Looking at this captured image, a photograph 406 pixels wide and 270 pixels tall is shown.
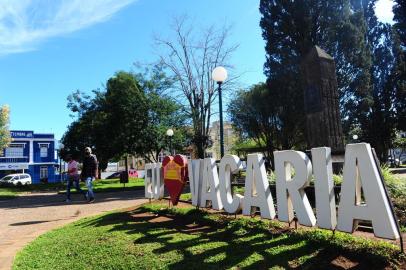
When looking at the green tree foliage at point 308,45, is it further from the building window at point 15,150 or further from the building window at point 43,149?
the building window at point 15,150

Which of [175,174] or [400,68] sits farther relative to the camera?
[400,68]

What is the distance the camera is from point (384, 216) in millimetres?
4559

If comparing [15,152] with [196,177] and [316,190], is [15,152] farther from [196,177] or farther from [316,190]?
[316,190]

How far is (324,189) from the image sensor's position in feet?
17.7

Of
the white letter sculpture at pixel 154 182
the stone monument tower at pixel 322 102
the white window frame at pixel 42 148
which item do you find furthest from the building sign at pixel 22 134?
the stone monument tower at pixel 322 102

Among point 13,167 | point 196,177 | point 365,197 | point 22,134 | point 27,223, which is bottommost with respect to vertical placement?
point 27,223

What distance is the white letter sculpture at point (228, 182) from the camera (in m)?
7.28

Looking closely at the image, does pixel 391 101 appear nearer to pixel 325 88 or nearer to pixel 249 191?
pixel 325 88

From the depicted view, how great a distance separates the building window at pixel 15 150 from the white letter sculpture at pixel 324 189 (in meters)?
60.7

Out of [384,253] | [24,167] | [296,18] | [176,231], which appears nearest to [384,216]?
[384,253]

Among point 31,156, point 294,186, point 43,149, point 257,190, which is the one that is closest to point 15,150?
point 31,156

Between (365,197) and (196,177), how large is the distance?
4.34 metres

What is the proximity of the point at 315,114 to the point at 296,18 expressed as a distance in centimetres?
1373

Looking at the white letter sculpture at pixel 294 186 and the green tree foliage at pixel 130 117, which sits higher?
the green tree foliage at pixel 130 117
